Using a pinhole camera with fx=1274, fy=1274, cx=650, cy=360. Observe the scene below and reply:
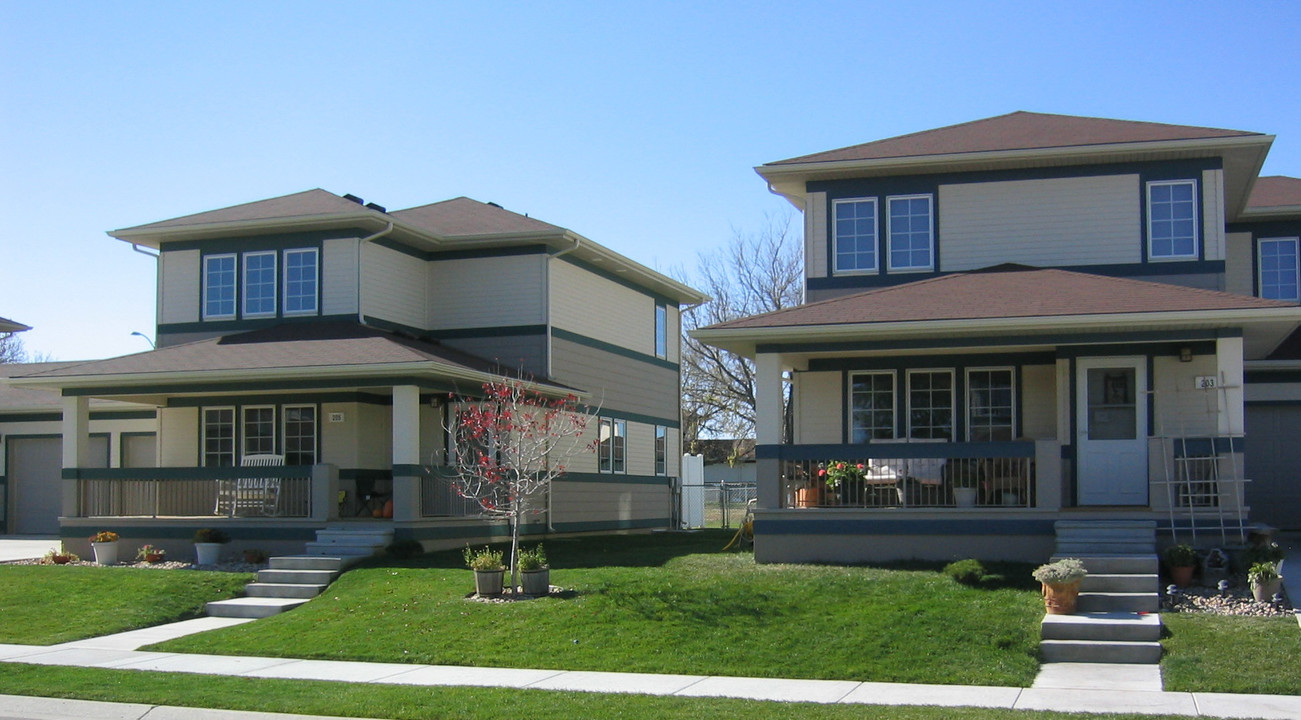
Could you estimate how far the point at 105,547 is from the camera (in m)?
21.7

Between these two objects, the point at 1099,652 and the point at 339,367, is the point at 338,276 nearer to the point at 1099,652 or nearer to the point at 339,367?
the point at 339,367

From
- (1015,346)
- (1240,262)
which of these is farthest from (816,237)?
(1240,262)

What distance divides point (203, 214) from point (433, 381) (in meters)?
8.00

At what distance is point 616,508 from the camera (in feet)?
93.5

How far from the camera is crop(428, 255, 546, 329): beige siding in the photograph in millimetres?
25594

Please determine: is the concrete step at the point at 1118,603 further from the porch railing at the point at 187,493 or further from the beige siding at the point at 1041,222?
the porch railing at the point at 187,493

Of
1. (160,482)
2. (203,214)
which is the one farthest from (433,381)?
(203,214)

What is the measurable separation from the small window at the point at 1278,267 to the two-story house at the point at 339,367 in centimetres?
1278

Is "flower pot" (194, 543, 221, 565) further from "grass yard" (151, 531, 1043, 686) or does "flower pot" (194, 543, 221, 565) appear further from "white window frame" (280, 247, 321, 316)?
"white window frame" (280, 247, 321, 316)

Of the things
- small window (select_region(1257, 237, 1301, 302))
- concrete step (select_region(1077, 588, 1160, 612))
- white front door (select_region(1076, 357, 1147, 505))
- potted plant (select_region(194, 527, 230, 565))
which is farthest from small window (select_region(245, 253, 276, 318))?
small window (select_region(1257, 237, 1301, 302))

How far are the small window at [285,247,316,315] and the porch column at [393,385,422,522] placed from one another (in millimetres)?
4547

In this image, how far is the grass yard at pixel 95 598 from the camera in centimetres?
1644

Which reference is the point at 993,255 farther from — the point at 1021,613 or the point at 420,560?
the point at 420,560

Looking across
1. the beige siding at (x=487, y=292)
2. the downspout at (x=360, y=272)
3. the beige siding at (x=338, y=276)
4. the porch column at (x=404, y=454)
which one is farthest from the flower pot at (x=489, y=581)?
the beige siding at (x=487, y=292)
